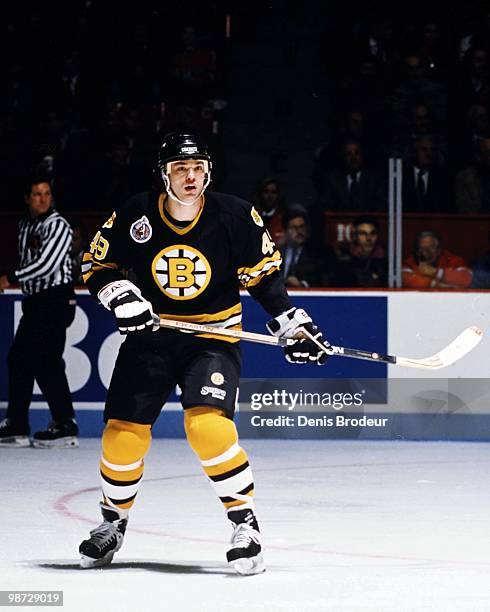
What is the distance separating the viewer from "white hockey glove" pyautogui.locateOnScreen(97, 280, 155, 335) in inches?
181

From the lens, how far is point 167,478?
6.86 metres

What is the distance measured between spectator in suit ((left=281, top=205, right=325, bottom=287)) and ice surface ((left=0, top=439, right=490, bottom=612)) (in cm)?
95

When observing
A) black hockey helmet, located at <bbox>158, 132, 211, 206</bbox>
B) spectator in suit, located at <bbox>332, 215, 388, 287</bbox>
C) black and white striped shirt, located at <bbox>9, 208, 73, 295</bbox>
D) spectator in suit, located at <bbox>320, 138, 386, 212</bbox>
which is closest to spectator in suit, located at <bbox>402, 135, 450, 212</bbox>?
spectator in suit, located at <bbox>320, 138, 386, 212</bbox>

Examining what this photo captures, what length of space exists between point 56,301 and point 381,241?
1.85m

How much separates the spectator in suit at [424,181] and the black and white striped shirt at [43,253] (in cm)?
202

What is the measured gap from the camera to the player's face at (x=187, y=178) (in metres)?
4.69

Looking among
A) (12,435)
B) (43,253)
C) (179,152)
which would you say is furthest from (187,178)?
(12,435)

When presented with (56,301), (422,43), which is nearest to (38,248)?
(56,301)

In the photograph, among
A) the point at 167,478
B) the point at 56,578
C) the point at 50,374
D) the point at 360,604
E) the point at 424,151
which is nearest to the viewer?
the point at 360,604

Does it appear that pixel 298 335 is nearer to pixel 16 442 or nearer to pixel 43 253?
pixel 43 253

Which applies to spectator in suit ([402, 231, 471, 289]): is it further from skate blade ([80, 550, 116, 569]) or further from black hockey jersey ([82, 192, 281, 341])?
skate blade ([80, 550, 116, 569])

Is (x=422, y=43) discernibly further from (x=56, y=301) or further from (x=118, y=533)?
(x=118, y=533)

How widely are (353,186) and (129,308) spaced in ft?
16.0

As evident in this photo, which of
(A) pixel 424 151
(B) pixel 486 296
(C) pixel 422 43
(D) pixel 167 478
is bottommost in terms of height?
(D) pixel 167 478
